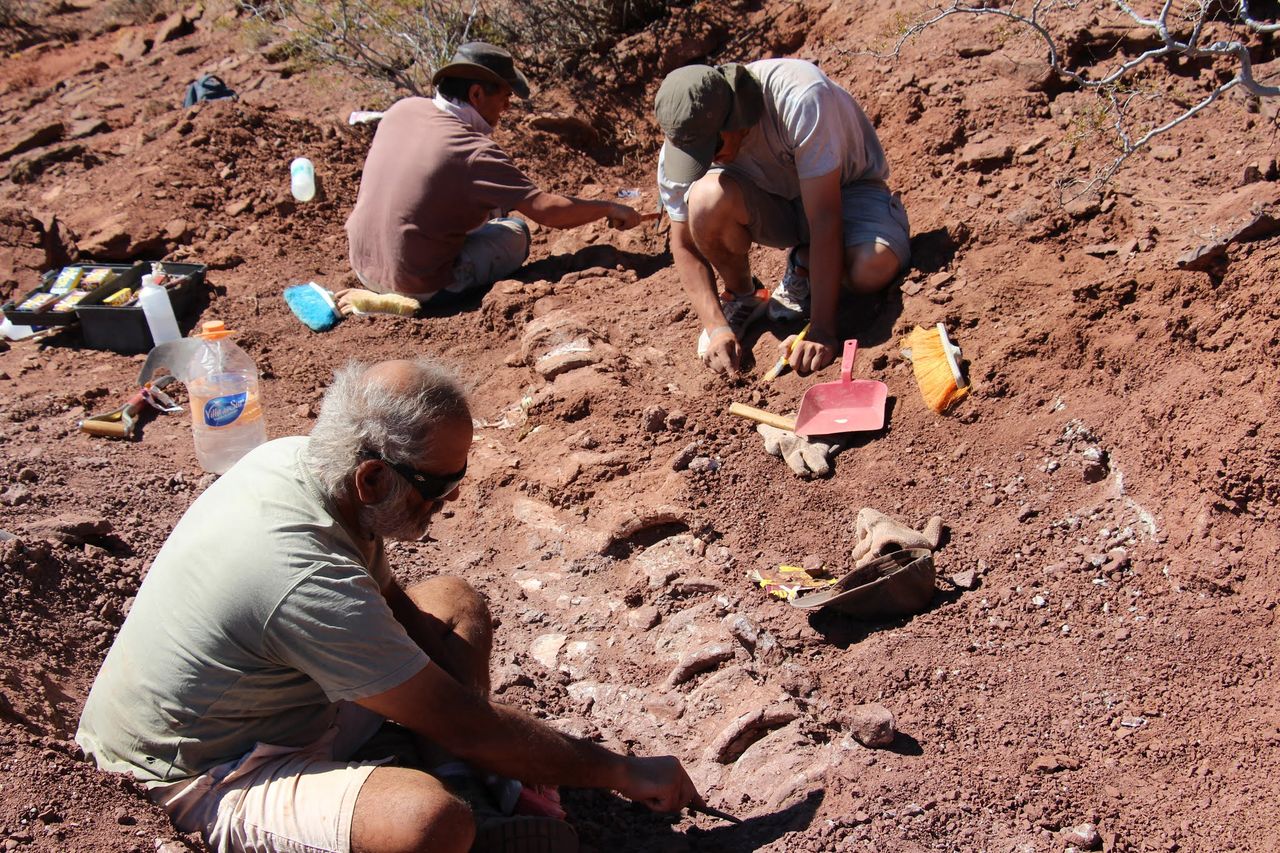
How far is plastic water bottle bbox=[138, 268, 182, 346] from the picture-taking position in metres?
5.38

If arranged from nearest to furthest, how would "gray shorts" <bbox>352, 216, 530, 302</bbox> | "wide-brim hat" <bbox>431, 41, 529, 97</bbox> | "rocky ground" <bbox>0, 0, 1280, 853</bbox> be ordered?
"rocky ground" <bbox>0, 0, 1280, 853</bbox> → "wide-brim hat" <bbox>431, 41, 529, 97</bbox> → "gray shorts" <bbox>352, 216, 530, 302</bbox>

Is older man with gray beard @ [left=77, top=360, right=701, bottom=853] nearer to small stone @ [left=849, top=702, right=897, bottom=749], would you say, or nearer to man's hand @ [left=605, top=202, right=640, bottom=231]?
small stone @ [left=849, top=702, right=897, bottom=749]

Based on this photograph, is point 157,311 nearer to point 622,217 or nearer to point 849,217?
point 622,217

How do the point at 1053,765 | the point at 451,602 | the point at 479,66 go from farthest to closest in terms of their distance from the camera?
the point at 479,66, the point at 451,602, the point at 1053,765

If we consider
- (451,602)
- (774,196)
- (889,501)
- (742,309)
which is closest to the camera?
(451,602)

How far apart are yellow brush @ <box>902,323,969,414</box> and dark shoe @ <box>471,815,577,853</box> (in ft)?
7.04

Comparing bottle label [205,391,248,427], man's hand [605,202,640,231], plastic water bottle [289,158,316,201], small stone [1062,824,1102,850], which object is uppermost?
small stone [1062,824,1102,850]

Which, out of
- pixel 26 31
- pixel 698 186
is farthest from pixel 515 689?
pixel 26 31

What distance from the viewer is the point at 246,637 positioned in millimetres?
2008

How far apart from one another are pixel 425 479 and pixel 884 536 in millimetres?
1540

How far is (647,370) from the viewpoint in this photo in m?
4.57

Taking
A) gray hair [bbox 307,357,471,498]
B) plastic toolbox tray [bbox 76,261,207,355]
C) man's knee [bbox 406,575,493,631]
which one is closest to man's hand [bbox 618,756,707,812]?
man's knee [bbox 406,575,493,631]

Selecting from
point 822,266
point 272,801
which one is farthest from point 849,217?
point 272,801

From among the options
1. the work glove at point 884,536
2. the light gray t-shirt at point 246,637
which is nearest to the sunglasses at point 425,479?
the light gray t-shirt at point 246,637
